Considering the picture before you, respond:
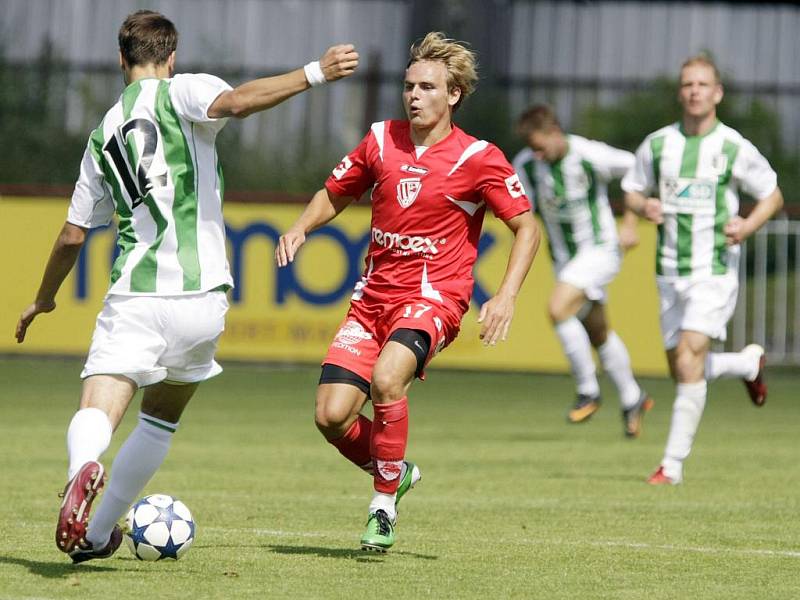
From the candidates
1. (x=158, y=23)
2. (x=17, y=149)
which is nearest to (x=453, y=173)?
(x=158, y=23)

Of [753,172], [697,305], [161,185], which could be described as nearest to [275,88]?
[161,185]

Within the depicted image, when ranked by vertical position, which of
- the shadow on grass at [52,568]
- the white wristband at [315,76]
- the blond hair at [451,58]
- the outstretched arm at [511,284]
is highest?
the blond hair at [451,58]

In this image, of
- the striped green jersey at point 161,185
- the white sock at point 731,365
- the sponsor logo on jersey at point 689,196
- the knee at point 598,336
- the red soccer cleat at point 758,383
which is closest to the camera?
the striped green jersey at point 161,185

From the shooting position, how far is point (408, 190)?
22.1ft

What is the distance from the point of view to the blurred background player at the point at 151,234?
583 cm

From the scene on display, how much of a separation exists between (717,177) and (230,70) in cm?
1464

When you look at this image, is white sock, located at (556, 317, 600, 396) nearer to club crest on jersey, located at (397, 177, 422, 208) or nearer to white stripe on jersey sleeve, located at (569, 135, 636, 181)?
white stripe on jersey sleeve, located at (569, 135, 636, 181)

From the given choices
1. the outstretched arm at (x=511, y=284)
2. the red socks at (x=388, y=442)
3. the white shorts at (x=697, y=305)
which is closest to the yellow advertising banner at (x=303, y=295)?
the white shorts at (x=697, y=305)

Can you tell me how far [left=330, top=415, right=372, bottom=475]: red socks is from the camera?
22.3 feet

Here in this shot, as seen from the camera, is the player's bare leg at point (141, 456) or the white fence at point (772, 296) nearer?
the player's bare leg at point (141, 456)

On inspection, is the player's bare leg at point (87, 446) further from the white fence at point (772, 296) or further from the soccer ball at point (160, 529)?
the white fence at point (772, 296)

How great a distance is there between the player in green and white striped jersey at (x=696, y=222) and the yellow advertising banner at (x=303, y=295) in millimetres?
7708

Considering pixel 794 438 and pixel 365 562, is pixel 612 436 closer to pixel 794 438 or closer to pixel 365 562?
pixel 794 438

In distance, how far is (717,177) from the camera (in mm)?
9367
